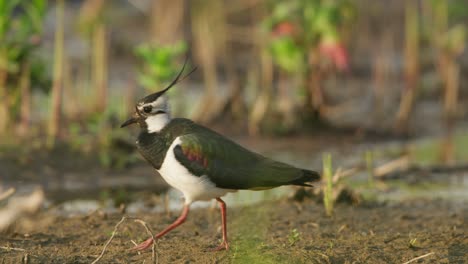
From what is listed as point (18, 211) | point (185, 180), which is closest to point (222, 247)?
point (185, 180)

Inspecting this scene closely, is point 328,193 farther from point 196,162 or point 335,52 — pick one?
point 335,52

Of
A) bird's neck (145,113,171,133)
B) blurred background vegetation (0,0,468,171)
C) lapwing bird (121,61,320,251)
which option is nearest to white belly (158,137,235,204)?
lapwing bird (121,61,320,251)

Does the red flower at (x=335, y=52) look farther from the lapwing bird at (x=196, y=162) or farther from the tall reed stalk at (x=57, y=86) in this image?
the lapwing bird at (x=196, y=162)

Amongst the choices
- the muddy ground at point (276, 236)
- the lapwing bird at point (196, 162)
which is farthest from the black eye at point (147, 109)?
the muddy ground at point (276, 236)

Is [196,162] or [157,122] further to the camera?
[157,122]

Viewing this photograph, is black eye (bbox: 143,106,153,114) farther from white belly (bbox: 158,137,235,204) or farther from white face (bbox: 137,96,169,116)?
white belly (bbox: 158,137,235,204)

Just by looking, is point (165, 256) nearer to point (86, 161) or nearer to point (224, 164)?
point (224, 164)

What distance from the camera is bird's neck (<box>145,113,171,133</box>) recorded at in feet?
18.7

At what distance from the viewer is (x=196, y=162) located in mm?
5477

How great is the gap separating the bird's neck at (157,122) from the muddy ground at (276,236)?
71 cm

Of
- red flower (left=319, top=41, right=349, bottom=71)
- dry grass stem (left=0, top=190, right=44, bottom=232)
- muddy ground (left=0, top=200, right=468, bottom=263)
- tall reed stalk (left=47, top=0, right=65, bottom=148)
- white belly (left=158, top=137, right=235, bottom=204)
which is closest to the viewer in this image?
muddy ground (left=0, top=200, right=468, bottom=263)

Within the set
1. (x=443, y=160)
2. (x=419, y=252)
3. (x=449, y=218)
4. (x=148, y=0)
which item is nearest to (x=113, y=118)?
(x=443, y=160)

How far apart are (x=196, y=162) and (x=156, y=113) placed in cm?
48

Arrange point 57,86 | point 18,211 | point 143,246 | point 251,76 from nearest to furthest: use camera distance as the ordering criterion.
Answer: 1. point 143,246
2. point 18,211
3. point 57,86
4. point 251,76
